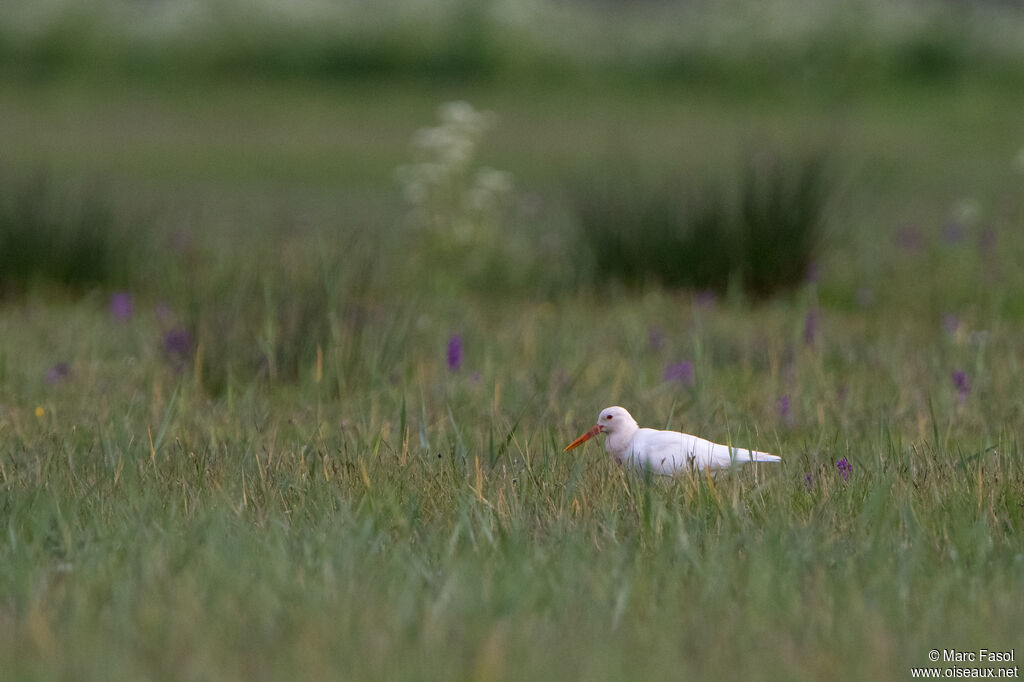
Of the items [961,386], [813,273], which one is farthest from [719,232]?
[961,386]

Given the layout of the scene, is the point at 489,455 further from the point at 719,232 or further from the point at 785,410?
the point at 719,232

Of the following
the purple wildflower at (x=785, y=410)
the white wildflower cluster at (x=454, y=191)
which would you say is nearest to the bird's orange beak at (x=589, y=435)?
the purple wildflower at (x=785, y=410)

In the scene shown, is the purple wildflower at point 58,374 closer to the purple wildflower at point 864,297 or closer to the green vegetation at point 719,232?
the green vegetation at point 719,232

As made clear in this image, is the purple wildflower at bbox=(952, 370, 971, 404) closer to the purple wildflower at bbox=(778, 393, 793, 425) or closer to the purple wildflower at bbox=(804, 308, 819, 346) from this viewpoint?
the purple wildflower at bbox=(778, 393, 793, 425)

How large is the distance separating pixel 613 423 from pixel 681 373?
109cm

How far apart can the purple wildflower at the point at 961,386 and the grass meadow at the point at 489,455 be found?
0.5 inches

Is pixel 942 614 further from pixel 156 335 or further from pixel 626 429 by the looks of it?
pixel 156 335

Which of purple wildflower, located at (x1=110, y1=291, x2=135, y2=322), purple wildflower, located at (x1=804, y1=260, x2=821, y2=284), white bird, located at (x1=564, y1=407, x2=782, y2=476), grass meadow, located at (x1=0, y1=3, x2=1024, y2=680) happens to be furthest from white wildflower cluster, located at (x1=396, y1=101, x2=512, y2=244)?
white bird, located at (x1=564, y1=407, x2=782, y2=476)

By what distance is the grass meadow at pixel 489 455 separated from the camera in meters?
2.16

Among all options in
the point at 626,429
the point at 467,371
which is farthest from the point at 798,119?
the point at 626,429

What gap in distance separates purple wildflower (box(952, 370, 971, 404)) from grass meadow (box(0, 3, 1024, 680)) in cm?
1

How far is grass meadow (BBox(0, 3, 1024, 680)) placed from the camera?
216 cm

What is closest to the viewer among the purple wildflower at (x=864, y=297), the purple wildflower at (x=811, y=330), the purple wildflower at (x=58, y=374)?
the purple wildflower at (x=58, y=374)

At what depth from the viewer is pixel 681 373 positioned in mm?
4383
